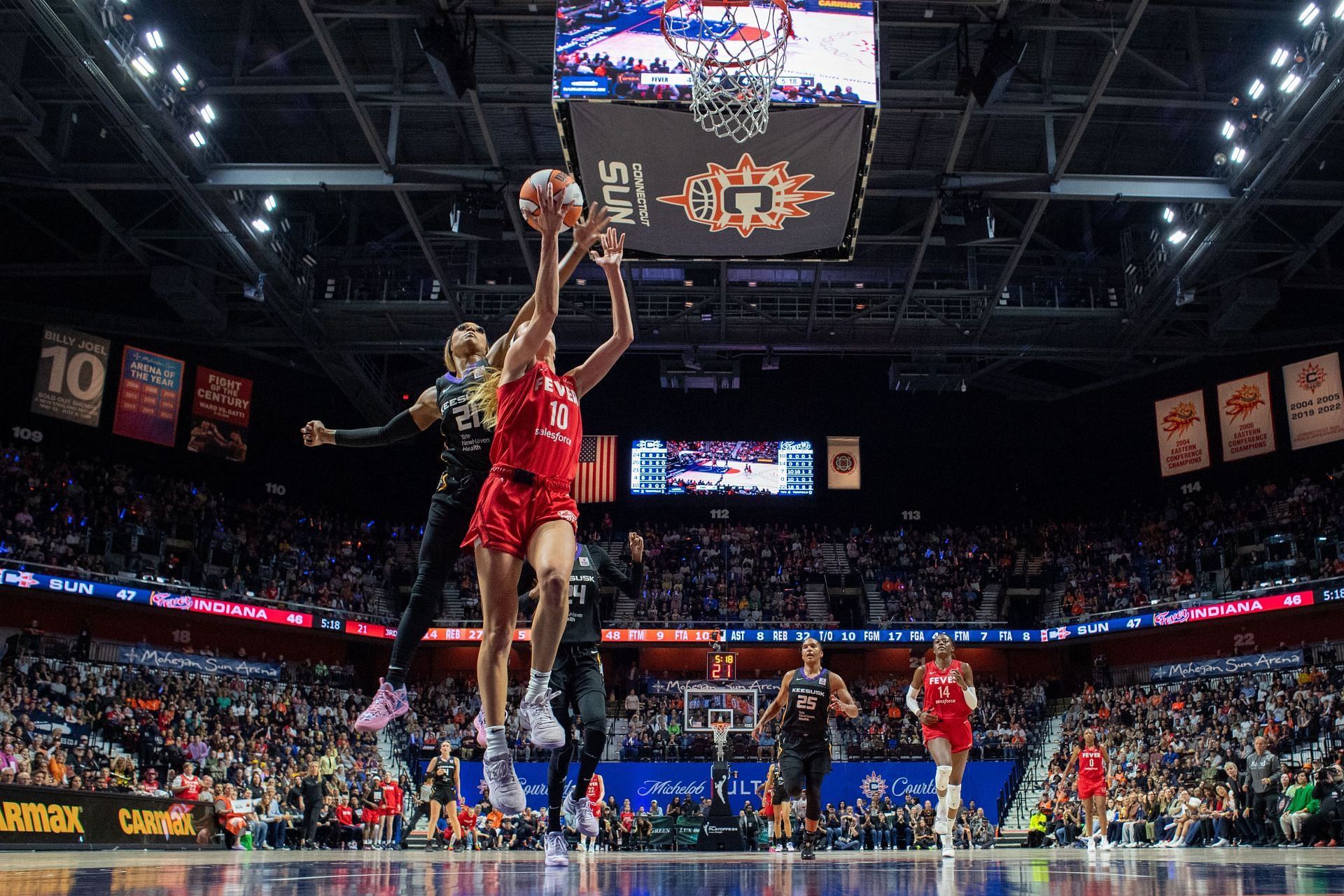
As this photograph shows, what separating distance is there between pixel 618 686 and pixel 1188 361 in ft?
69.5

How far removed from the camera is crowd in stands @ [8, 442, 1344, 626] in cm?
2920

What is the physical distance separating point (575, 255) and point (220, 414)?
30.3 meters

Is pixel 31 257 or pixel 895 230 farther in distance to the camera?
pixel 31 257

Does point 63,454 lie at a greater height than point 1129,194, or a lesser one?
lesser

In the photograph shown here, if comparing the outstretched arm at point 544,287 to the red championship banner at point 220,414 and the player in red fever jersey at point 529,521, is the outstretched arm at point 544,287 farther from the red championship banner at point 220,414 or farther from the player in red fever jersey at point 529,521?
the red championship banner at point 220,414

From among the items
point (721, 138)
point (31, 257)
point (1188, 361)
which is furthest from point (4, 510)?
point (1188, 361)

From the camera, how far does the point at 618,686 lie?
36.5m

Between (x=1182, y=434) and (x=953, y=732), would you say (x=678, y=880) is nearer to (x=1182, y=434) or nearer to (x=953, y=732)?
(x=953, y=732)

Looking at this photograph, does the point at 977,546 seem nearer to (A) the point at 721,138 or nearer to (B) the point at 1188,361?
(B) the point at 1188,361

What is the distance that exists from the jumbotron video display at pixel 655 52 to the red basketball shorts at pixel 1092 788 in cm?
1102

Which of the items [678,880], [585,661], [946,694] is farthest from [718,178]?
[678,880]

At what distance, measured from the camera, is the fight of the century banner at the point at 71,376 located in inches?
1155

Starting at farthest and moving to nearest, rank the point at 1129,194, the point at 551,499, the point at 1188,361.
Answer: the point at 1188,361 < the point at 1129,194 < the point at 551,499

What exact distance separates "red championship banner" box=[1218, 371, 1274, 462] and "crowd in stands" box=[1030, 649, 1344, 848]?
7012mm
